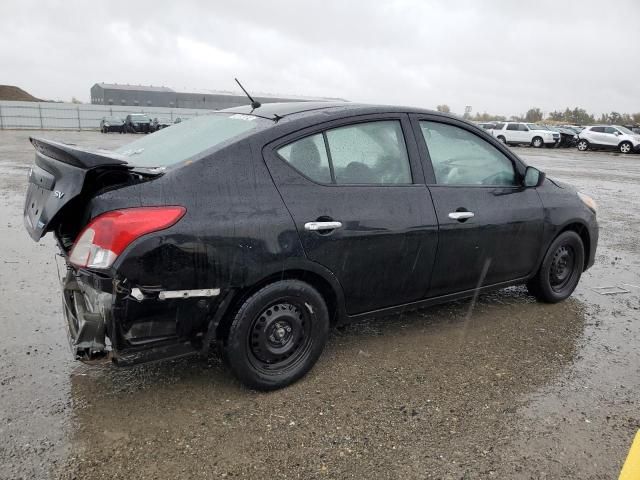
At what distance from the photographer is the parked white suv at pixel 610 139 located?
3011 centimetres

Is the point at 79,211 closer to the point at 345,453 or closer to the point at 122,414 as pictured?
the point at 122,414

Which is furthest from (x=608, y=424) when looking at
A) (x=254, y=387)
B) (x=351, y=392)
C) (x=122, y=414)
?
(x=122, y=414)

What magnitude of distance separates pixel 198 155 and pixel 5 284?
2.93 metres

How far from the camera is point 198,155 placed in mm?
2852

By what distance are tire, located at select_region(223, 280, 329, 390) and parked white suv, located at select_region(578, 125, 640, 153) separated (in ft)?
108

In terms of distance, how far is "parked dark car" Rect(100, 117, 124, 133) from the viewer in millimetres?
38438

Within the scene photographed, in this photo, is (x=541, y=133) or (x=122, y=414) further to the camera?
(x=541, y=133)

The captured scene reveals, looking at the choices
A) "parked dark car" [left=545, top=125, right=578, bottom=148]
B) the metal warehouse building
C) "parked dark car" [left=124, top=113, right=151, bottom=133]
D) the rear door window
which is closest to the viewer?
the rear door window

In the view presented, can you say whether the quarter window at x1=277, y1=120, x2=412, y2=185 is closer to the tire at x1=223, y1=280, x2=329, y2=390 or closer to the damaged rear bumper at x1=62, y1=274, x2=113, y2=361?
the tire at x1=223, y1=280, x2=329, y2=390

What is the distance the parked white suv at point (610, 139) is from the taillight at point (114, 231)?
110 feet

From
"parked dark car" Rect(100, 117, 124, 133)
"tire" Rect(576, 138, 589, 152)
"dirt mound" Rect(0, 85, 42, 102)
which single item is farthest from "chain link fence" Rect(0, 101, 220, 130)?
"dirt mound" Rect(0, 85, 42, 102)

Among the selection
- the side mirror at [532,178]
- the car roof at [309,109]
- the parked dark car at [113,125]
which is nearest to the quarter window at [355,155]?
the car roof at [309,109]

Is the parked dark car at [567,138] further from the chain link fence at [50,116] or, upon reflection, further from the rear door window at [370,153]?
the rear door window at [370,153]

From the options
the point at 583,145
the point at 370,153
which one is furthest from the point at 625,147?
the point at 370,153
